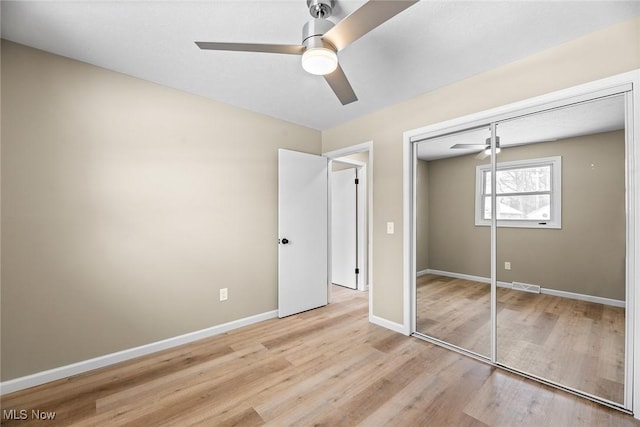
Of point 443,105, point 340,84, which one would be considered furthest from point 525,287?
point 340,84

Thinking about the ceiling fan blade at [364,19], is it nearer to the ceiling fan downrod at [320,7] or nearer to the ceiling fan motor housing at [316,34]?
the ceiling fan motor housing at [316,34]

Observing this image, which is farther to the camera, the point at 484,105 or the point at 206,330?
the point at 206,330

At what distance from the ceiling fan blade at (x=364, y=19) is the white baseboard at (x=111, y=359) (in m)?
2.87

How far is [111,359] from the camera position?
228cm

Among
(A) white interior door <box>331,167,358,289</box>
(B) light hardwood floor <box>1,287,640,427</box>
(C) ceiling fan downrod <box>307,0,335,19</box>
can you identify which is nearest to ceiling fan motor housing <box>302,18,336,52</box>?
(C) ceiling fan downrod <box>307,0,335,19</box>

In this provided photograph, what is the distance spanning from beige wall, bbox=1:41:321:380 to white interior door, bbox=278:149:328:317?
13.1 inches

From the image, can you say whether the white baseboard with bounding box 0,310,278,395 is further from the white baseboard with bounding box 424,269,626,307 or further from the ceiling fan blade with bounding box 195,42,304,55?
the ceiling fan blade with bounding box 195,42,304,55

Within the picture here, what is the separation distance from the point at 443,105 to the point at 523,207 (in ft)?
3.90

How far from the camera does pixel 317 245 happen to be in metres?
3.69

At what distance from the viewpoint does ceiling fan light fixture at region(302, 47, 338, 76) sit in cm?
140

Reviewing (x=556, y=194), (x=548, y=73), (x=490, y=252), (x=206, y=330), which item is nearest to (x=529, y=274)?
(x=490, y=252)

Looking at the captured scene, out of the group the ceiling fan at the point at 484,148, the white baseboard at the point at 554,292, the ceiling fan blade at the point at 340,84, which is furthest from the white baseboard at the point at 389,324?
the ceiling fan blade at the point at 340,84

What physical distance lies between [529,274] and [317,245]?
7.61 ft

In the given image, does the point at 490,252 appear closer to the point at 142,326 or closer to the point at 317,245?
the point at 317,245
